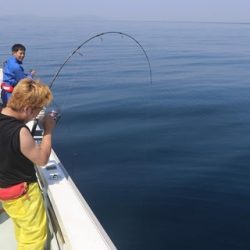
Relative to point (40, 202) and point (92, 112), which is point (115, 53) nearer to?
point (92, 112)

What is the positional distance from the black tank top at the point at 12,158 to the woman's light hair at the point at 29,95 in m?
0.12

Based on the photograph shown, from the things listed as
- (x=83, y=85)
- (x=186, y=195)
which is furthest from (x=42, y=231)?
(x=83, y=85)

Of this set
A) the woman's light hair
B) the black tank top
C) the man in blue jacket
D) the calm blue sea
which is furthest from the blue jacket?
the woman's light hair

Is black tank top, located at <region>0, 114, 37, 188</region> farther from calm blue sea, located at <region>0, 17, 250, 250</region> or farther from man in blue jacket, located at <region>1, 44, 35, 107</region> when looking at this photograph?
man in blue jacket, located at <region>1, 44, 35, 107</region>

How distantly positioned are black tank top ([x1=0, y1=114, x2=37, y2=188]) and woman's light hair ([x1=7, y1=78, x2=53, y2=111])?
117mm

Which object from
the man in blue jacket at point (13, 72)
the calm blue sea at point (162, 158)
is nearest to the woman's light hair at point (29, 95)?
the calm blue sea at point (162, 158)

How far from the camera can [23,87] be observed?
246 centimetres

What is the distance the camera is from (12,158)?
2578mm

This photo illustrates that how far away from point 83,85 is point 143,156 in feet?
26.0

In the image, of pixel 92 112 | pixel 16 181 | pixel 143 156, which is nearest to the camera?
pixel 16 181

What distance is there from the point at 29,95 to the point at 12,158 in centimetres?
45

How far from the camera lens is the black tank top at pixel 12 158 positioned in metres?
2.46

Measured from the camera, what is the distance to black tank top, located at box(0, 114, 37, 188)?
8.08ft

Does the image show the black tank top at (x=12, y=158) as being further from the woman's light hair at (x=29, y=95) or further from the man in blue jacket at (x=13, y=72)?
the man in blue jacket at (x=13, y=72)
